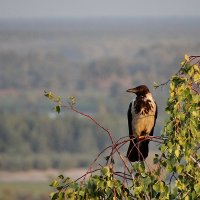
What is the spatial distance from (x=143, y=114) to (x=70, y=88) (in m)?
109

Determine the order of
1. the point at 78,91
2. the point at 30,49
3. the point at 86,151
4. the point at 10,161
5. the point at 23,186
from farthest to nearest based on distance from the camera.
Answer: the point at 30,49, the point at 78,91, the point at 86,151, the point at 10,161, the point at 23,186

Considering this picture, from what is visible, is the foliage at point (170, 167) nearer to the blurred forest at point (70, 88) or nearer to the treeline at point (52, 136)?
the blurred forest at point (70, 88)

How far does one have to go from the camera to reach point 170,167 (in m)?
5.27

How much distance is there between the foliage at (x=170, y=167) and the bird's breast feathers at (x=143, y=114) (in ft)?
7.80

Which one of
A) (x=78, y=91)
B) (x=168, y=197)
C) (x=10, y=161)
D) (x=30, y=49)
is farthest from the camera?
(x=30, y=49)

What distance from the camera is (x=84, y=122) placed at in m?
74.9

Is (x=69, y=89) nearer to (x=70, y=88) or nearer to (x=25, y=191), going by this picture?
(x=70, y=88)

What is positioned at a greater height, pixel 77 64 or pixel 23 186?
pixel 77 64

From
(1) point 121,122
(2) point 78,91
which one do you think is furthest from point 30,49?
(1) point 121,122

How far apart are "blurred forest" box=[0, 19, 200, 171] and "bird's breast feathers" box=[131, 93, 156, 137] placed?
5.89ft

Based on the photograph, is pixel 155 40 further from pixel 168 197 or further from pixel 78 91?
pixel 168 197

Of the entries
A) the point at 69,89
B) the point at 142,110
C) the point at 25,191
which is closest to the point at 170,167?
the point at 142,110

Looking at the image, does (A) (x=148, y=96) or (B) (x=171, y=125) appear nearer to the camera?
(B) (x=171, y=125)

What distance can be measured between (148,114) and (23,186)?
48.3 meters
